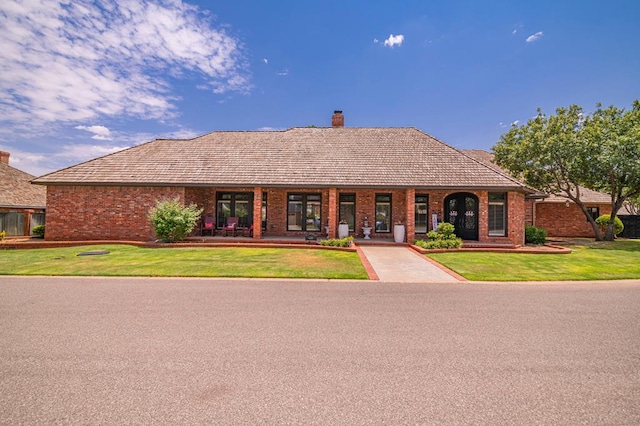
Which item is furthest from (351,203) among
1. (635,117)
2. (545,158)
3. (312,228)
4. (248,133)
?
(635,117)

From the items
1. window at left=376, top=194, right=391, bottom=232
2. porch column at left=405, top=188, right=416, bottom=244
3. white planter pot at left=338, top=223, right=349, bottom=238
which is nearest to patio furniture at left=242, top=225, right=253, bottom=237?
white planter pot at left=338, top=223, right=349, bottom=238

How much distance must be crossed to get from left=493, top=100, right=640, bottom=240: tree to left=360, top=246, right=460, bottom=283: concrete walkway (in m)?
10.4

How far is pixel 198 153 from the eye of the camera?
1880 centimetres

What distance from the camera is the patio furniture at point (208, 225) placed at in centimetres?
1705

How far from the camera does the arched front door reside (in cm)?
1664

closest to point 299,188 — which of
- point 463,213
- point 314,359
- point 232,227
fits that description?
point 232,227

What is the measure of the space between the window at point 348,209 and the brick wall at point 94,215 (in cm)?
878

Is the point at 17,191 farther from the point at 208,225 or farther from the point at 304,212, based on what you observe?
the point at 304,212

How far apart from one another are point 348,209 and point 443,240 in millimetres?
5636

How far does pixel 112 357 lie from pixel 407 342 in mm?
3993

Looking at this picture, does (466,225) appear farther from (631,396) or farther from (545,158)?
(631,396)

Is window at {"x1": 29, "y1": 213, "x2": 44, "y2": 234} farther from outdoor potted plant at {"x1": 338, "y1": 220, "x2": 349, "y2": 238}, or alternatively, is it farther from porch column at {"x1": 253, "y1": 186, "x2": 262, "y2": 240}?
outdoor potted plant at {"x1": 338, "y1": 220, "x2": 349, "y2": 238}

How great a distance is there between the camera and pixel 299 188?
16453mm

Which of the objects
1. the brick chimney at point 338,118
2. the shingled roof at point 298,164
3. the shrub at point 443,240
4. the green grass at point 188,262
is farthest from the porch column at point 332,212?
the brick chimney at point 338,118
